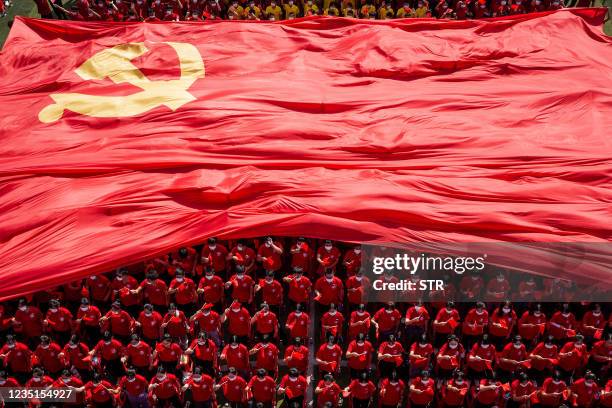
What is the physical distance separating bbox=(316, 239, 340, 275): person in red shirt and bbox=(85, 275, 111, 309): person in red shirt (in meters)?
2.88

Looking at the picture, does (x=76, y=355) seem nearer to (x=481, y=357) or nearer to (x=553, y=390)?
(x=481, y=357)

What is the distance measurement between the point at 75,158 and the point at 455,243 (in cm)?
547

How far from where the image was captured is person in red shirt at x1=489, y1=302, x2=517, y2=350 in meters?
9.42

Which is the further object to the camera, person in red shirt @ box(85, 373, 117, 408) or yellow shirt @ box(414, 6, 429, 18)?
yellow shirt @ box(414, 6, 429, 18)

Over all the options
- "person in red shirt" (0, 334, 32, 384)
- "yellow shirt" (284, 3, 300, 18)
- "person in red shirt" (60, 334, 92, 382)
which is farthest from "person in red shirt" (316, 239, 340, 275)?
"yellow shirt" (284, 3, 300, 18)

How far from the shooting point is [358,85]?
1215cm

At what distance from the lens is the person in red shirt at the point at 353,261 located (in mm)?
9953

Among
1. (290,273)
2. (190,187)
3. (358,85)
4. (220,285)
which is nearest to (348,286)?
(290,273)

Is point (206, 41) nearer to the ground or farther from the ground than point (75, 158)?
farther from the ground

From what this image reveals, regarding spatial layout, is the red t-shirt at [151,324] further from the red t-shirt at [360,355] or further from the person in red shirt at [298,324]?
the red t-shirt at [360,355]

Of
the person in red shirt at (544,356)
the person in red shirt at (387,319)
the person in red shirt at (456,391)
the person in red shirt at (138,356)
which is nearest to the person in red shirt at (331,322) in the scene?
the person in red shirt at (387,319)

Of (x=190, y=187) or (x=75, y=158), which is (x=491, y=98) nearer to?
(x=190, y=187)

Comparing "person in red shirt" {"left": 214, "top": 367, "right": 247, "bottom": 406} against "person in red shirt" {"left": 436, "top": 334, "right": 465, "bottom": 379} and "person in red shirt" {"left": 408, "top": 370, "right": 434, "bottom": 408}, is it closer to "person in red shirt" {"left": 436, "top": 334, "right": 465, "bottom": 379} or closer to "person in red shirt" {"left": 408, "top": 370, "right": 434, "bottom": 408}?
"person in red shirt" {"left": 408, "top": 370, "right": 434, "bottom": 408}

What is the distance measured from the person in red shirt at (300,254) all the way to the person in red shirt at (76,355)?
293cm
